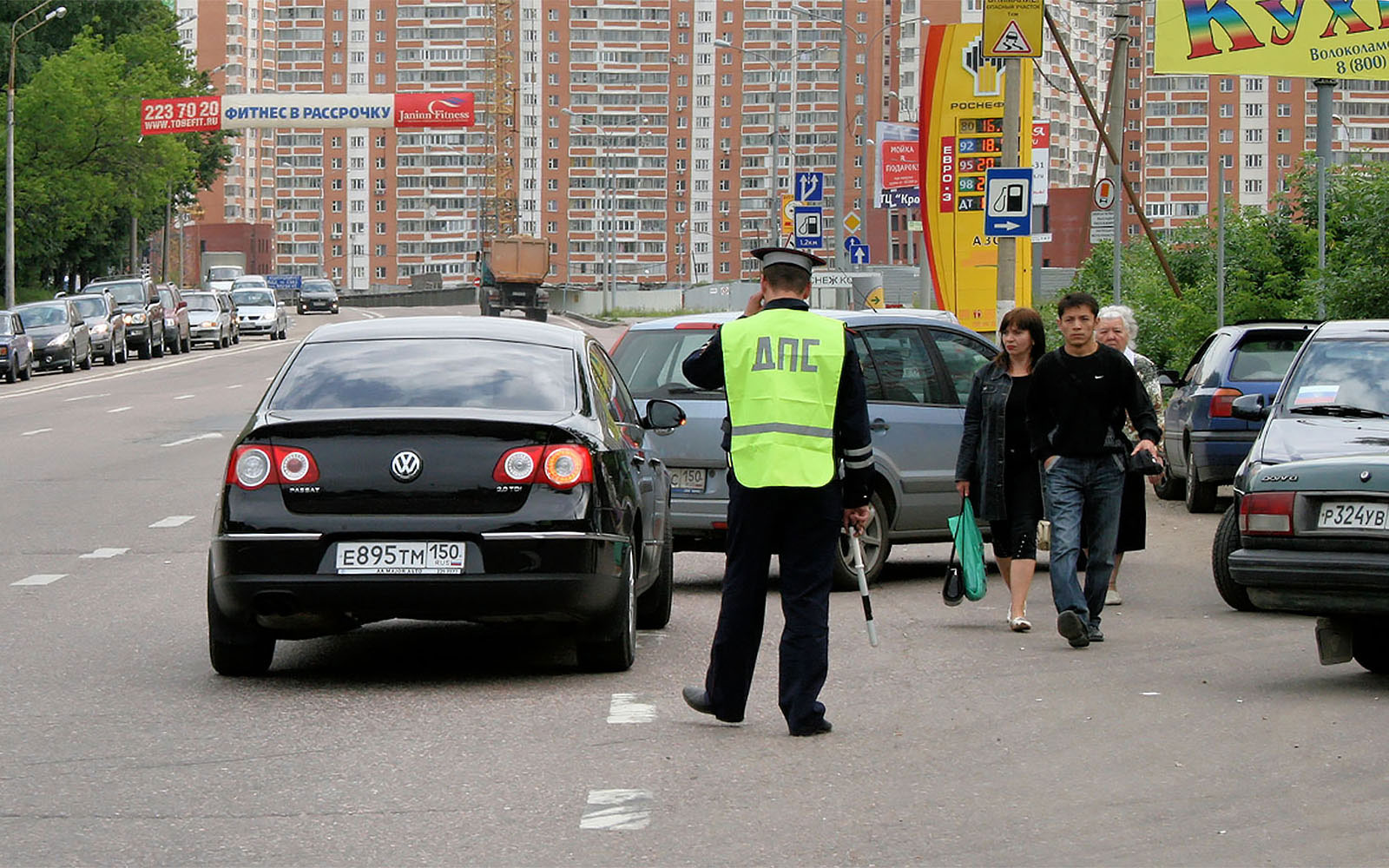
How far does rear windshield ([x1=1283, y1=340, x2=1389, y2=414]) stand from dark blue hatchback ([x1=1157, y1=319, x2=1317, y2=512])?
6547 millimetres

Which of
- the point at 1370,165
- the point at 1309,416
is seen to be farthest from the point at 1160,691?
the point at 1370,165

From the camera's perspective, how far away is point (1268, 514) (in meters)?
9.46

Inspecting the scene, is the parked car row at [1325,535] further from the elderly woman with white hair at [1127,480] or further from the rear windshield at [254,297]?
the rear windshield at [254,297]

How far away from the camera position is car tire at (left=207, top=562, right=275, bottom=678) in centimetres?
923

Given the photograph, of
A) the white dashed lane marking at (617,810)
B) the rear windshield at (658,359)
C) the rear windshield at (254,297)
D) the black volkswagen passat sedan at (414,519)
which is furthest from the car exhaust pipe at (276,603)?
the rear windshield at (254,297)

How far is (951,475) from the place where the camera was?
13.4 meters

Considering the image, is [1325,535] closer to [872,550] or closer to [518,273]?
[872,550]

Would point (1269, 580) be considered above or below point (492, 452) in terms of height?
below

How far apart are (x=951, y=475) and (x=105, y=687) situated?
5794 millimetres

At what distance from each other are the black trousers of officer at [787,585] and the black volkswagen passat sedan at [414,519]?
42.3 inches

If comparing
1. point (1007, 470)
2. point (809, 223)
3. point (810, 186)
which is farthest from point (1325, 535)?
point (810, 186)

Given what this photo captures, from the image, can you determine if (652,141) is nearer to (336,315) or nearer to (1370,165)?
(336,315)

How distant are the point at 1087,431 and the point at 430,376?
11.2ft

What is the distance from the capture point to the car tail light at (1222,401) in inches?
712
